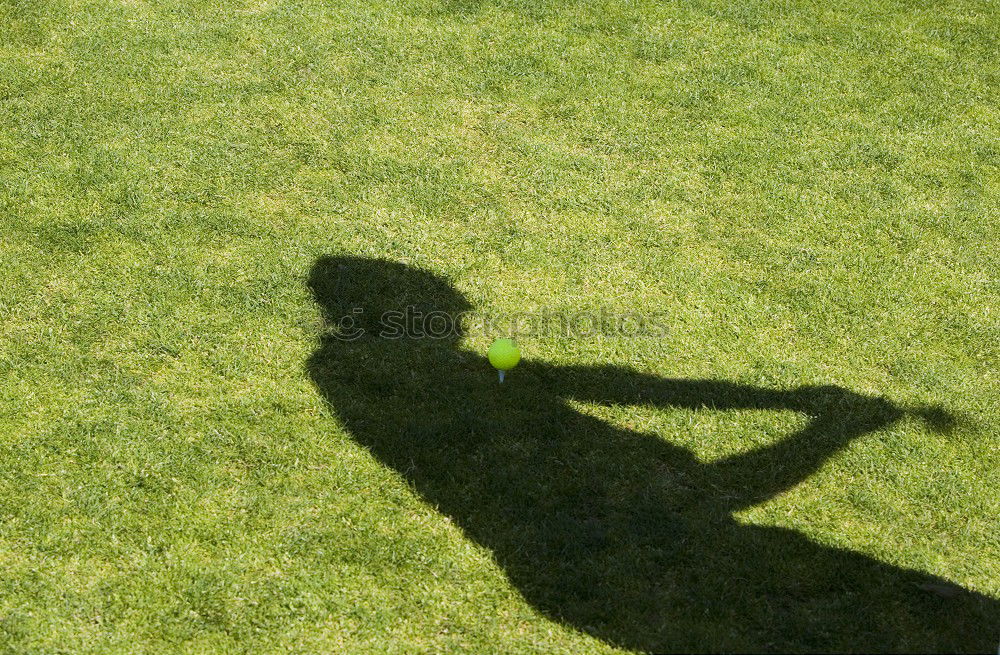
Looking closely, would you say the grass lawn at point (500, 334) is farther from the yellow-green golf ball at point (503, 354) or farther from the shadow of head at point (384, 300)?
the yellow-green golf ball at point (503, 354)

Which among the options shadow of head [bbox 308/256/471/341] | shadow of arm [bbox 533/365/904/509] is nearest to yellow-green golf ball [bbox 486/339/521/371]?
shadow of arm [bbox 533/365/904/509]

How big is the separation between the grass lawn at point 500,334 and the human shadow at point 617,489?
0.07ft

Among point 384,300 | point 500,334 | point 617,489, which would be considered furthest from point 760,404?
point 384,300

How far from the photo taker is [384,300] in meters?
7.49

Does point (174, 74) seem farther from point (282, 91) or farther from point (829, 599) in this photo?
point (829, 599)

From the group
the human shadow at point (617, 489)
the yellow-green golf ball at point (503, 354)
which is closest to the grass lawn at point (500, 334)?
the human shadow at point (617, 489)

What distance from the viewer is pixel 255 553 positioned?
5664mm

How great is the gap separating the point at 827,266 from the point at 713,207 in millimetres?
1088

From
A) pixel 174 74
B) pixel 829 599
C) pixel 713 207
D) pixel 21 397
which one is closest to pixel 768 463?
pixel 829 599

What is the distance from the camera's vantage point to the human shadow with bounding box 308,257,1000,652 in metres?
5.33

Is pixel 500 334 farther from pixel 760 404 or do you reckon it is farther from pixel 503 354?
pixel 760 404

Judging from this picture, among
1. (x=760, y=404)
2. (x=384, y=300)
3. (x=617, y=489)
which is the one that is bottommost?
(x=384, y=300)

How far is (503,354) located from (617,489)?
116 cm

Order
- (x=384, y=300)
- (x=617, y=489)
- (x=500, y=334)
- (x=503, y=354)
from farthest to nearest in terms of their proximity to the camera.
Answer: (x=384, y=300) → (x=500, y=334) → (x=503, y=354) → (x=617, y=489)
